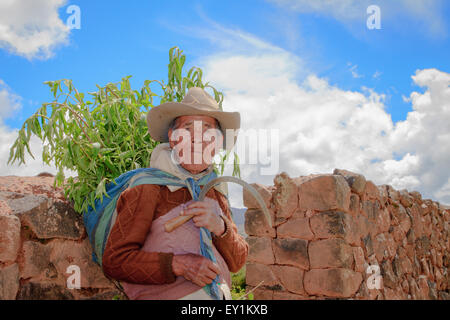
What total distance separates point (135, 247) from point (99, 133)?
74 centimetres

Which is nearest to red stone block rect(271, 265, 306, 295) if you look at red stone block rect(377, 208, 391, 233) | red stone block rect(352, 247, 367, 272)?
red stone block rect(352, 247, 367, 272)

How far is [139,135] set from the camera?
2.08m

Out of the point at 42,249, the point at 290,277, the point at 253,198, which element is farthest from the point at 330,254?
the point at 42,249

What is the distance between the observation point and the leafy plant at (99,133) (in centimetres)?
182

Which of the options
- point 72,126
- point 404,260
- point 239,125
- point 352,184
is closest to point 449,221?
point 404,260

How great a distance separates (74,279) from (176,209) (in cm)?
63

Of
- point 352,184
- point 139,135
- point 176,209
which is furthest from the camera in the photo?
point 352,184

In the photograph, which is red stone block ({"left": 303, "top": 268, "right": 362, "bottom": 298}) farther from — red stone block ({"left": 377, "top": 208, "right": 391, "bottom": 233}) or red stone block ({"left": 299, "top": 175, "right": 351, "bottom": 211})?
A: red stone block ({"left": 377, "top": 208, "right": 391, "bottom": 233})

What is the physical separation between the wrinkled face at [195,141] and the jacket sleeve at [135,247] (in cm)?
22

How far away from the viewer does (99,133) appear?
1982 mm

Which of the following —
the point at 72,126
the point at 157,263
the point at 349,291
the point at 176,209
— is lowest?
the point at 349,291

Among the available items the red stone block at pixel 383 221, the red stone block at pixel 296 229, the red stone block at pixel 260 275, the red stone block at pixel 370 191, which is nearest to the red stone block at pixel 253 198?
the red stone block at pixel 296 229

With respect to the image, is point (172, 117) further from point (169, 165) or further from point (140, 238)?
point (140, 238)
